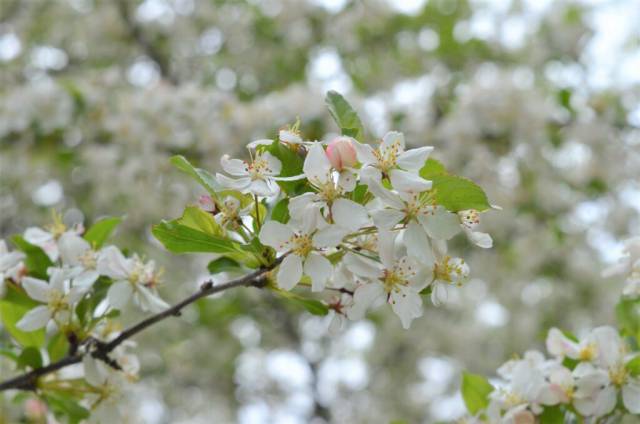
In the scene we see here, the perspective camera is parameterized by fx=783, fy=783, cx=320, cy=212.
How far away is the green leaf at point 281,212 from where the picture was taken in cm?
117

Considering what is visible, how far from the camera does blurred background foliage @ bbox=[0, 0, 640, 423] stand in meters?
3.64

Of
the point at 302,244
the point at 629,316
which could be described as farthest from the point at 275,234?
the point at 629,316

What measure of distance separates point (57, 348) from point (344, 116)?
75 centimetres

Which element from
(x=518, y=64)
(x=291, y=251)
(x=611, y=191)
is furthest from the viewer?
(x=518, y=64)

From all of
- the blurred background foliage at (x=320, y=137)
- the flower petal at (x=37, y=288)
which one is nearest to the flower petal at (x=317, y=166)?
the flower petal at (x=37, y=288)

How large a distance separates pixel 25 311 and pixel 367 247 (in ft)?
2.50

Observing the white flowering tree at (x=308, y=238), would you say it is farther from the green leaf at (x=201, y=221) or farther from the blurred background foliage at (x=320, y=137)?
the blurred background foliage at (x=320, y=137)

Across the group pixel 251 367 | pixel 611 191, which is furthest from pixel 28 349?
pixel 251 367

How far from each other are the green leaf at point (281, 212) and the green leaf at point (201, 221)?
0.10 m

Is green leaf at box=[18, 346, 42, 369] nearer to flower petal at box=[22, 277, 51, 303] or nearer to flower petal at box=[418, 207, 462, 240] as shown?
flower petal at box=[22, 277, 51, 303]

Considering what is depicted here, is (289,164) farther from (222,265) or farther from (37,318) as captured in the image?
(37,318)

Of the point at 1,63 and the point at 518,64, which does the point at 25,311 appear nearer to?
the point at 1,63

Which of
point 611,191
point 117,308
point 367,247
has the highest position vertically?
point 367,247

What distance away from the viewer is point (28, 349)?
→ 148 cm
